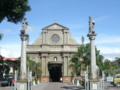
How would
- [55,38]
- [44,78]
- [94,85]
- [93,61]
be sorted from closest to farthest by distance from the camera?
[94,85], [93,61], [44,78], [55,38]

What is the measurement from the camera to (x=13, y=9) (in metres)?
18.1

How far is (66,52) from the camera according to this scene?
78.9 meters

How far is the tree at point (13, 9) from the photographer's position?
1758 centimetres

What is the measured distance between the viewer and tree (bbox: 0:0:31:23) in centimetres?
1758

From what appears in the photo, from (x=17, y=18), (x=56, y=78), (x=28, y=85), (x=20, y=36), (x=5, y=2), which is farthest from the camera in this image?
(x=56, y=78)

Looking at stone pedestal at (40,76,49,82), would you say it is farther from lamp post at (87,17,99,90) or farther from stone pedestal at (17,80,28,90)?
stone pedestal at (17,80,28,90)

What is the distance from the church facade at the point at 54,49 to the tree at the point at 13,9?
5929cm

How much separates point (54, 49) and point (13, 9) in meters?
62.5

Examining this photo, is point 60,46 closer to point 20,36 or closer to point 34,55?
point 34,55

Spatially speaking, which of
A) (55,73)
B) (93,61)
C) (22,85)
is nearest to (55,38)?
(55,73)

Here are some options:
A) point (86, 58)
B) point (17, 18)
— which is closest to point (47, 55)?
point (86, 58)

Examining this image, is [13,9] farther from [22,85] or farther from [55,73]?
[55,73]

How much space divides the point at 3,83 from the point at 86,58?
1614 cm

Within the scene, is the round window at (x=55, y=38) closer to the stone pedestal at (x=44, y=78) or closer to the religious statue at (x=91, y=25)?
the stone pedestal at (x=44, y=78)
